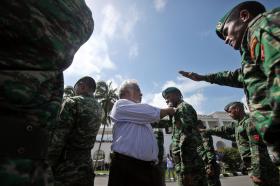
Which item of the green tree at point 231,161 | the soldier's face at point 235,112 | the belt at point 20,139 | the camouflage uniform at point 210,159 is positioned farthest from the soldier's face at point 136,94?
the green tree at point 231,161

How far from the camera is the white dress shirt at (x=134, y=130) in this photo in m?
2.52

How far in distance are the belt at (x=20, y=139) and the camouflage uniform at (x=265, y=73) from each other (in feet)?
4.35

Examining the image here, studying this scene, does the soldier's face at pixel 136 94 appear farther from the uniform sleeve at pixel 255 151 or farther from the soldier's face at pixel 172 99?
the uniform sleeve at pixel 255 151

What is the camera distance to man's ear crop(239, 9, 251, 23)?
1.96m

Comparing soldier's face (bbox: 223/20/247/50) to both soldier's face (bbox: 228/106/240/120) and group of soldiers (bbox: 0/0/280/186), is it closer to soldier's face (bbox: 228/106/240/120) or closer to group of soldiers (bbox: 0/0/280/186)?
group of soldiers (bbox: 0/0/280/186)

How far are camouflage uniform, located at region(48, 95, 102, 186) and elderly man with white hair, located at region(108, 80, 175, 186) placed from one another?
0.44 m

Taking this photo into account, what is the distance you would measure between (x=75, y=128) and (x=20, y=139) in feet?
7.29

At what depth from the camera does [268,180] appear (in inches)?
141

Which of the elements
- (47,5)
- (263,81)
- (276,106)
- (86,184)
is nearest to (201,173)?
(86,184)

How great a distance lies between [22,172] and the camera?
82 cm

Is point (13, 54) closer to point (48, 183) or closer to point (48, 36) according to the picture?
point (48, 36)

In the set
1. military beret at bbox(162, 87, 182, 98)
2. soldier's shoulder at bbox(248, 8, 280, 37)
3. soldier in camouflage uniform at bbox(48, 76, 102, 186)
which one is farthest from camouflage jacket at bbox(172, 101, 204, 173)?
soldier's shoulder at bbox(248, 8, 280, 37)

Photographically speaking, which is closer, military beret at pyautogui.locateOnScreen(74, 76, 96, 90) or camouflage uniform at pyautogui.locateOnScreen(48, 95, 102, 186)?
camouflage uniform at pyautogui.locateOnScreen(48, 95, 102, 186)

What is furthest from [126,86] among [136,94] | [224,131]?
[224,131]
